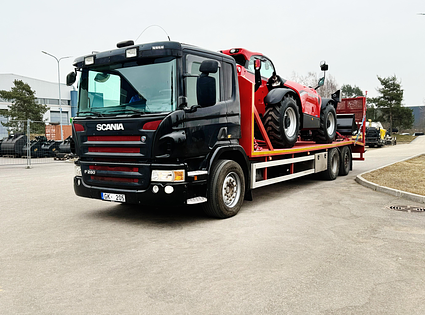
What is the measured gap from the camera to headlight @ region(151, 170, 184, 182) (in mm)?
5219

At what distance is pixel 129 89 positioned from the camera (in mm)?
5547

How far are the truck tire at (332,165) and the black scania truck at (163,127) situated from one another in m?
4.93

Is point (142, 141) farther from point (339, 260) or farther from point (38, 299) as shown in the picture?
point (339, 260)

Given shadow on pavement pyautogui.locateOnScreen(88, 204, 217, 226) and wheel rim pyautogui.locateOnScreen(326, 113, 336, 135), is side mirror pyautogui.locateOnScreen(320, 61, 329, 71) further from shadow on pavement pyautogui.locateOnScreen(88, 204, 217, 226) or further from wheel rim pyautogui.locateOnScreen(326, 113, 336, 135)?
shadow on pavement pyautogui.locateOnScreen(88, 204, 217, 226)

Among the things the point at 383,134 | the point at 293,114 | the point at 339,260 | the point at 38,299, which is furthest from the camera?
the point at 383,134

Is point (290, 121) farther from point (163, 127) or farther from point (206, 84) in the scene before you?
point (163, 127)

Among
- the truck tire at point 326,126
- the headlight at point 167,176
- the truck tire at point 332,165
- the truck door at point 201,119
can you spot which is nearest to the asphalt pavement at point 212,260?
the headlight at point 167,176

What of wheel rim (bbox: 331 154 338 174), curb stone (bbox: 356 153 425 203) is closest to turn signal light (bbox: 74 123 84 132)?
curb stone (bbox: 356 153 425 203)

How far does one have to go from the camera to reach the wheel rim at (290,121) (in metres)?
8.05

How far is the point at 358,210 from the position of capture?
6.73 meters

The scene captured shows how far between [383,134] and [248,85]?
35.6m

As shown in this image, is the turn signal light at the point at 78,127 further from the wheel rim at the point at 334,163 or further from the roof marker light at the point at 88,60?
the wheel rim at the point at 334,163

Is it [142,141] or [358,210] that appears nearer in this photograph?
[142,141]

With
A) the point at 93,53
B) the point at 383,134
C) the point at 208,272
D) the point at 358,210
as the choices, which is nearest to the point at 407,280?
the point at 208,272
